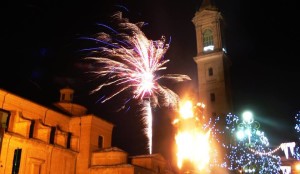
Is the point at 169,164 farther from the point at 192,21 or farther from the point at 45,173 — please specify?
the point at 192,21

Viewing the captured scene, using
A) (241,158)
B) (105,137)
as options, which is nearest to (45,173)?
(105,137)

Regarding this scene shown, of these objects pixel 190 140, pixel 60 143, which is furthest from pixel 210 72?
pixel 190 140

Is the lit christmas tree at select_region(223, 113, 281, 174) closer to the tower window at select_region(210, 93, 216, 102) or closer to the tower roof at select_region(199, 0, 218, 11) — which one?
the tower window at select_region(210, 93, 216, 102)

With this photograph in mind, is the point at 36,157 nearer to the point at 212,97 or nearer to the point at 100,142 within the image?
the point at 100,142

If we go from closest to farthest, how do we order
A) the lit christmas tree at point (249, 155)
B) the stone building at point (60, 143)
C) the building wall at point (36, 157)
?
the building wall at point (36, 157) → the stone building at point (60, 143) → the lit christmas tree at point (249, 155)

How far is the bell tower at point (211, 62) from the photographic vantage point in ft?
161

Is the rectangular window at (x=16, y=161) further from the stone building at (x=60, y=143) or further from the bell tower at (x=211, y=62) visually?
the bell tower at (x=211, y=62)

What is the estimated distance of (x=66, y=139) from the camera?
1246 inches

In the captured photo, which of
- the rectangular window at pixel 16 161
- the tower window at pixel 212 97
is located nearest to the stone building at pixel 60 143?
the rectangular window at pixel 16 161

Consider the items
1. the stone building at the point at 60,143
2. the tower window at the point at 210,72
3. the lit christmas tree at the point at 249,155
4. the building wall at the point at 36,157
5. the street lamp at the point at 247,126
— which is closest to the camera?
the building wall at the point at 36,157

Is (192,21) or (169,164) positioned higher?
(192,21)

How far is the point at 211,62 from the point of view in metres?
51.1

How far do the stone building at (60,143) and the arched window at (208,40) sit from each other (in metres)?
22.7

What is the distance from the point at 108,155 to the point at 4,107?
10210mm
